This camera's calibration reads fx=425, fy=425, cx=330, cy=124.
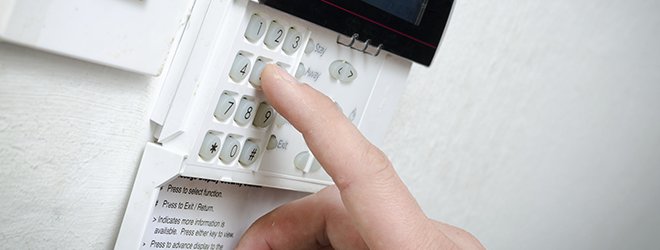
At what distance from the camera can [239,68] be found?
31 centimetres

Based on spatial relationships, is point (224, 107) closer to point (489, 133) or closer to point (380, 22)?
point (380, 22)

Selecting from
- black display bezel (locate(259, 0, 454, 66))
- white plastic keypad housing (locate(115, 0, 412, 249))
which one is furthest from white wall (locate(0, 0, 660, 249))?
black display bezel (locate(259, 0, 454, 66))

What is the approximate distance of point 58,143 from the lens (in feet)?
0.95

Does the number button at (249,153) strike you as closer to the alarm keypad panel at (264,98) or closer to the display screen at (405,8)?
the alarm keypad panel at (264,98)

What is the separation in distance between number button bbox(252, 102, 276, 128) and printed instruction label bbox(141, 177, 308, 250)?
7cm

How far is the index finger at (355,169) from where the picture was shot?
30cm

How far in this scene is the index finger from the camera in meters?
0.30

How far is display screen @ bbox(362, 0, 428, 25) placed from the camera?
348mm

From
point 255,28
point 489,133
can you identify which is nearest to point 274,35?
point 255,28

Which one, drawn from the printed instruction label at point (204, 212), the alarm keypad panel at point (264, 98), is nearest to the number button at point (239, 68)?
the alarm keypad panel at point (264, 98)

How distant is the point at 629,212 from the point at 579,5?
2.87 feet

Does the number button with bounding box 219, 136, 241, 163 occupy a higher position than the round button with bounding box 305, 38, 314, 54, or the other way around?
the round button with bounding box 305, 38, 314, 54

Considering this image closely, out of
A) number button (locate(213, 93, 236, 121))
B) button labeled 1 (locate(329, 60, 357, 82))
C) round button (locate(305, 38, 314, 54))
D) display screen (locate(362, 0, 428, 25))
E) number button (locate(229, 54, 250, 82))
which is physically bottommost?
number button (locate(213, 93, 236, 121))

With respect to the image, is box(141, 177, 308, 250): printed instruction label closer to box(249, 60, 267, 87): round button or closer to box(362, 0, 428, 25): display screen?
box(249, 60, 267, 87): round button
